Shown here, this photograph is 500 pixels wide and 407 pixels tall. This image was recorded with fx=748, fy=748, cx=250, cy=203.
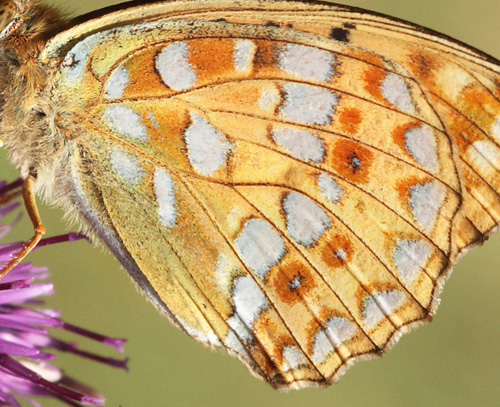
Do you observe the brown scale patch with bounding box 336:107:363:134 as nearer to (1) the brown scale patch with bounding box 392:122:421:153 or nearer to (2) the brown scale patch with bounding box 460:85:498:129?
(1) the brown scale patch with bounding box 392:122:421:153

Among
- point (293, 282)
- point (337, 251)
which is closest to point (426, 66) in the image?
point (337, 251)

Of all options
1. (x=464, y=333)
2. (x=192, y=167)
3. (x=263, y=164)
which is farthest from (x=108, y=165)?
(x=464, y=333)

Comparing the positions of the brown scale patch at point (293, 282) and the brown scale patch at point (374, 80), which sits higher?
the brown scale patch at point (374, 80)

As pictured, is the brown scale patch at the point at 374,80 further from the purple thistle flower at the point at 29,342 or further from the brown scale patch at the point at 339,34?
the purple thistle flower at the point at 29,342

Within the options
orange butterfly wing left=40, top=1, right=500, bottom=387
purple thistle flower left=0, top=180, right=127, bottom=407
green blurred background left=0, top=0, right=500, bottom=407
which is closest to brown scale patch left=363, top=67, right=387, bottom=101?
orange butterfly wing left=40, top=1, right=500, bottom=387

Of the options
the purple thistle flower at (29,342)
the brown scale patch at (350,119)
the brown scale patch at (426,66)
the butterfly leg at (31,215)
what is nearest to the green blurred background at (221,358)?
the purple thistle flower at (29,342)

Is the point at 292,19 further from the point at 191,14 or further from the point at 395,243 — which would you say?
the point at 395,243
